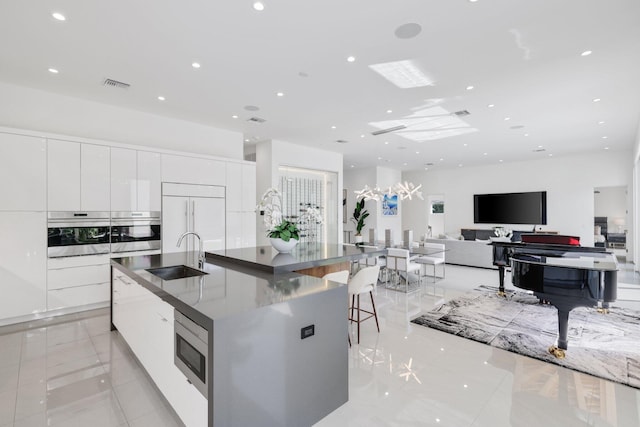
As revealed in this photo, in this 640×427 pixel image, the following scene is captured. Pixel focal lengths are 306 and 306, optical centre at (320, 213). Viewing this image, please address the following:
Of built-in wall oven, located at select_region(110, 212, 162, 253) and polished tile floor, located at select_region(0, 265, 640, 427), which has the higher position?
built-in wall oven, located at select_region(110, 212, 162, 253)

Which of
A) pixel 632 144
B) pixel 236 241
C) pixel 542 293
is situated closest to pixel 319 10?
pixel 542 293

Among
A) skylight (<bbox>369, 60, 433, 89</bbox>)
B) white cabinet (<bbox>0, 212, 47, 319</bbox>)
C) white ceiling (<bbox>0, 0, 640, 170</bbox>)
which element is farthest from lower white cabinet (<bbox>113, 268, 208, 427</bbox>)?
skylight (<bbox>369, 60, 433, 89</bbox>)

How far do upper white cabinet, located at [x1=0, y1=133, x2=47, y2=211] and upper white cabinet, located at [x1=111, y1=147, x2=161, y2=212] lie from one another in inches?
30.8

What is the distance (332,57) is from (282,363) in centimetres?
311

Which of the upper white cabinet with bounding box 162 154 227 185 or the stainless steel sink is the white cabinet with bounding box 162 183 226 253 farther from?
the stainless steel sink

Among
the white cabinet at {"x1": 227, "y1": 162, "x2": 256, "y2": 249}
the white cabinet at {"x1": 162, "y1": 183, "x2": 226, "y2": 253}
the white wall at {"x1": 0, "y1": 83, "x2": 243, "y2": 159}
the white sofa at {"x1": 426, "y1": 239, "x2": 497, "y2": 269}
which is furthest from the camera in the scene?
the white sofa at {"x1": 426, "y1": 239, "x2": 497, "y2": 269}

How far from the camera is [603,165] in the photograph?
8.78 m

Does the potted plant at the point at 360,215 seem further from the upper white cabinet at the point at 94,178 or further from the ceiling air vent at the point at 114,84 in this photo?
the ceiling air vent at the point at 114,84

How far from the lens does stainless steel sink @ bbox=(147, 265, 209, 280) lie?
2.73 metres

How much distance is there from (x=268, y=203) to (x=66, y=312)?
3368mm

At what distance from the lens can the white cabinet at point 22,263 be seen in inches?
148

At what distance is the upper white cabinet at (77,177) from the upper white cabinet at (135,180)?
0.37 feet

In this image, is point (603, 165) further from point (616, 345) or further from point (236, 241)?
point (236, 241)

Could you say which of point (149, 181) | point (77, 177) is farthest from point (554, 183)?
point (77, 177)
